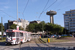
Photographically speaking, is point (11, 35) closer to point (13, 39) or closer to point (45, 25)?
point (13, 39)

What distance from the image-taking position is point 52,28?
80000 mm

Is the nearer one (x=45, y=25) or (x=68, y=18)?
(x=45, y=25)

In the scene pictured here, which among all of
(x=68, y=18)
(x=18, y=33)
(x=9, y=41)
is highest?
(x=68, y=18)

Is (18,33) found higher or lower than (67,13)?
lower

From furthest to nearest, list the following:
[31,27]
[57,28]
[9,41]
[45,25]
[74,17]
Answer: [74,17] < [31,27] < [45,25] < [57,28] < [9,41]

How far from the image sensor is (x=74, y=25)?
334ft

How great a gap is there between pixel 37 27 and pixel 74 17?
34451 mm

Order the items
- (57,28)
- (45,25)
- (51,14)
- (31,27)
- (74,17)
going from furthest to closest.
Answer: (51,14)
(74,17)
(31,27)
(45,25)
(57,28)

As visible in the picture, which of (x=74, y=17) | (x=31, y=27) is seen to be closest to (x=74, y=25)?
(x=74, y=17)

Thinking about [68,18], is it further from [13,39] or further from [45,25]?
[13,39]

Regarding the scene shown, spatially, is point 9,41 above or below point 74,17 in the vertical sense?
below

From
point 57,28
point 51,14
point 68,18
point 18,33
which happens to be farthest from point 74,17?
point 18,33

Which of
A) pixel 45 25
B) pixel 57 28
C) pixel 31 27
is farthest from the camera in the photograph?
pixel 31 27

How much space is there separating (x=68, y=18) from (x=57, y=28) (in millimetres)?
28493
